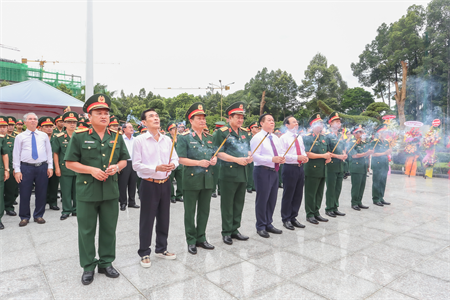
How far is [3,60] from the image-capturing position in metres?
68.2

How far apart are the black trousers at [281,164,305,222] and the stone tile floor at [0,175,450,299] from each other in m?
0.34

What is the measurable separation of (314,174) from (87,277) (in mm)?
4165

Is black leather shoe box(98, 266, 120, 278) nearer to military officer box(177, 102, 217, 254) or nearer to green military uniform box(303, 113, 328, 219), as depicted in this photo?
military officer box(177, 102, 217, 254)

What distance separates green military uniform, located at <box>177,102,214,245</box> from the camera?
3934mm

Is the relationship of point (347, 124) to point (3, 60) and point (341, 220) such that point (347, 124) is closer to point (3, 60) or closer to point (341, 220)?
point (341, 220)

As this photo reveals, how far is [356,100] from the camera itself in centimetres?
5225

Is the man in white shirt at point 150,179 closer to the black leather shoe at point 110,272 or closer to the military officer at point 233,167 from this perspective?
the black leather shoe at point 110,272

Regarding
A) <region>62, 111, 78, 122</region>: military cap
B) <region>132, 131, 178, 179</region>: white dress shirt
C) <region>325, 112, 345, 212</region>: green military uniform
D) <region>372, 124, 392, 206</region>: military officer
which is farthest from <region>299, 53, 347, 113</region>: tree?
<region>132, 131, 178, 179</region>: white dress shirt

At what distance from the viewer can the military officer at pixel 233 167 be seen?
4.31m

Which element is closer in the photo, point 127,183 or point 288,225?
point 288,225

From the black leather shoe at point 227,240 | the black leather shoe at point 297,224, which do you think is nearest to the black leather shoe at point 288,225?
the black leather shoe at point 297,224

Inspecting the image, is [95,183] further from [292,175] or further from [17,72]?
[17,72]

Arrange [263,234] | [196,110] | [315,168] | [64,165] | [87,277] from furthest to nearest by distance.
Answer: [64,165] < [315,168] < [263,234] < [196,110] < [87,277]

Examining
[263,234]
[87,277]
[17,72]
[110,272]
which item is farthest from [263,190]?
[17,72]
